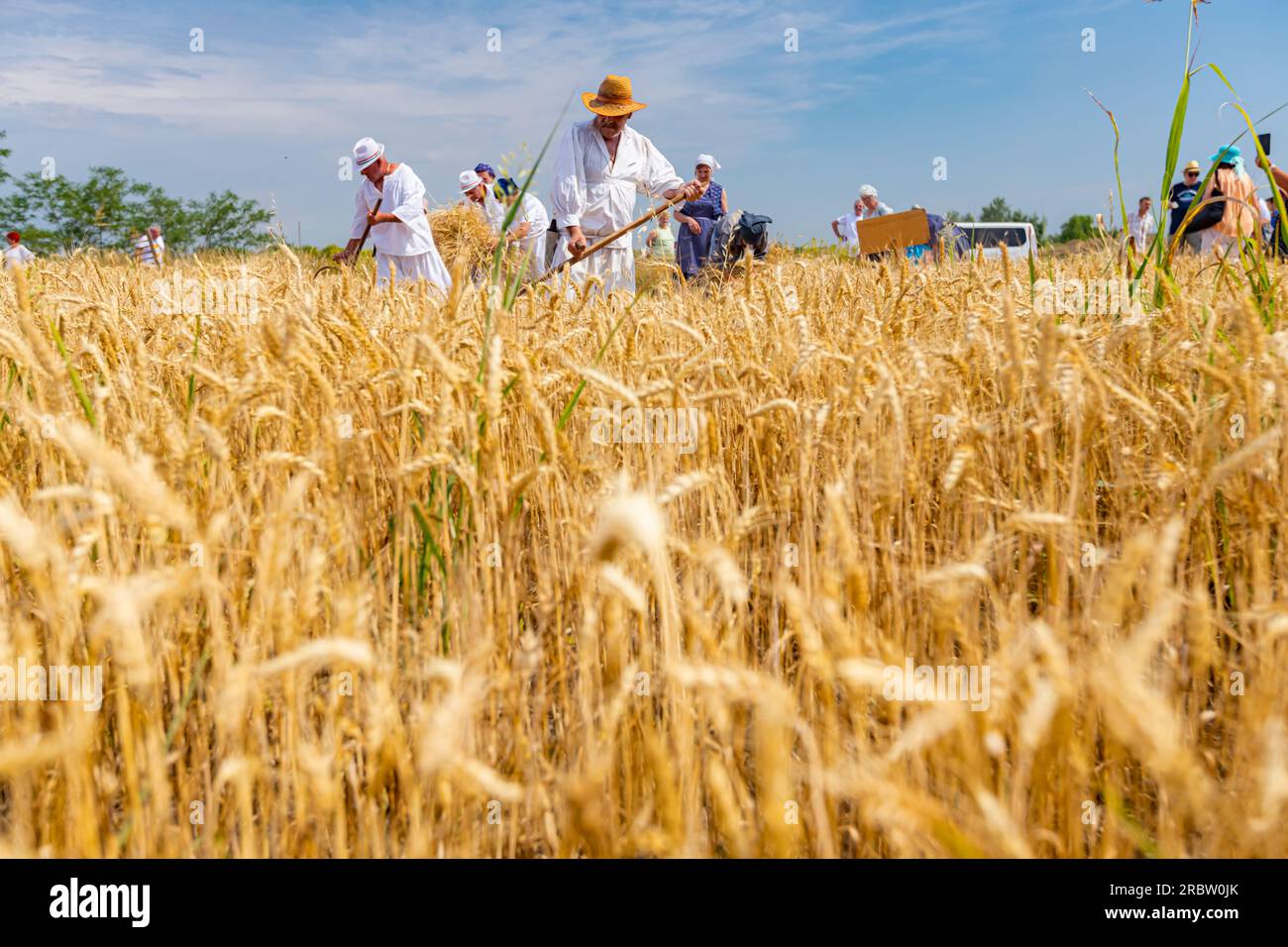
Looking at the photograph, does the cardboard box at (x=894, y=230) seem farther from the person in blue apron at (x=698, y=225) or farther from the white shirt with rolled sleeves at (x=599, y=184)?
the white shirt with rolled sleeves at (x=599, y=184)

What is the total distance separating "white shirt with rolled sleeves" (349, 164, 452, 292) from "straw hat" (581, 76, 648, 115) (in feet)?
5.37

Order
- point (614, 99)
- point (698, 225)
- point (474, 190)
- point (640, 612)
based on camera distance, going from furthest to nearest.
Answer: point (474, 190), point (698, 225), point (614, 99), point (640, 612)

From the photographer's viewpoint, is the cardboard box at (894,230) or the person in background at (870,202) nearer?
the cardboard box at (894,230)

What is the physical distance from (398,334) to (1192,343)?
179 centimetres

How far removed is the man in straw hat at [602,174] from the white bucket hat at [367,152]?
1.59 meters

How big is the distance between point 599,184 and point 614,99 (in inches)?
18.5

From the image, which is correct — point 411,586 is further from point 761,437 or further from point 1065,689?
point 1065,689

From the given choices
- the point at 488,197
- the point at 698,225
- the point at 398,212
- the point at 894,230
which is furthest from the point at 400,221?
the point at 894,230

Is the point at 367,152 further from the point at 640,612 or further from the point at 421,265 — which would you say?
the point at 640,612

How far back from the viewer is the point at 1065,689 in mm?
610

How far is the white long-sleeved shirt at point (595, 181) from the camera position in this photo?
4.88m

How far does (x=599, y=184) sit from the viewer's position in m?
4.94

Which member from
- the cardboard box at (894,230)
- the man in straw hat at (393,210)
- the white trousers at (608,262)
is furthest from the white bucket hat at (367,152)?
the cardboard box at (894,230)
